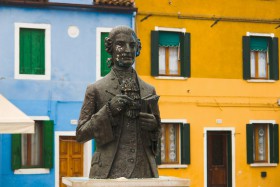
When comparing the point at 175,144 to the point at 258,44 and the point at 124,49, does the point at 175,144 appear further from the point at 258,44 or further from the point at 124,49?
the point at 124,49

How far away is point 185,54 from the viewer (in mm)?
25719

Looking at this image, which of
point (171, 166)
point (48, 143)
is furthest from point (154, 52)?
point (48, 143)

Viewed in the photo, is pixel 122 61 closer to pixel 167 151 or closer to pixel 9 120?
pixel 9 120

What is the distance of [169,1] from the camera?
84.2ft

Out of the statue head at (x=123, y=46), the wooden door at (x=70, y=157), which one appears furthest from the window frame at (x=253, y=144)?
the statue head at (x=123, y=46)

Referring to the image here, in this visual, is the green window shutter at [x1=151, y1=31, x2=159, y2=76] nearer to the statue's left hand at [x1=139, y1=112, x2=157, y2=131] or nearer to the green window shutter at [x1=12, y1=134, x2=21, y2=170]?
the green window shutter at [x1=12, y1=134, x2=21, y2=170]

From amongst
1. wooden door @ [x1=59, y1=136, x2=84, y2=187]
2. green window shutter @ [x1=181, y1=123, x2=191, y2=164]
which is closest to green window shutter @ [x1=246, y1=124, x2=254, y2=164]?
green window shutter @ [x1=181, y1=123, x2=191, y2=164]

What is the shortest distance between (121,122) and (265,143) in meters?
20.4

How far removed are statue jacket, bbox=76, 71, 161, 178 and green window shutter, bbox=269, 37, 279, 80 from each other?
65.5 ft

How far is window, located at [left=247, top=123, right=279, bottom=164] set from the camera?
89.0 ft

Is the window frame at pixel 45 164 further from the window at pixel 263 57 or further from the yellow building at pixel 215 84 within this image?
the window at pixel 263 57

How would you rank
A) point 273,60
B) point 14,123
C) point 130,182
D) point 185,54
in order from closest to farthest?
point 130,182, point 14,123, point 185,54, point 273,60

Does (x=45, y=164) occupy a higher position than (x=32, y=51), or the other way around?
(x=32, y=51)

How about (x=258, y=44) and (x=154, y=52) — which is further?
(x=258, y=44)
